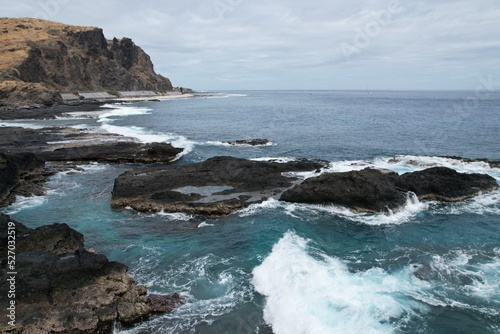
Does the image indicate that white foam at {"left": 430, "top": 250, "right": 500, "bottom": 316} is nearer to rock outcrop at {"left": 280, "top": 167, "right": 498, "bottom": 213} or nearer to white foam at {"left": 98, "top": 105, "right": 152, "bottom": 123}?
rock outcrop at {"left": 280, "top": 167, "right": 498, "bottom": 213}

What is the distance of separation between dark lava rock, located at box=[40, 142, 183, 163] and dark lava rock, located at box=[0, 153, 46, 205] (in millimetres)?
5168

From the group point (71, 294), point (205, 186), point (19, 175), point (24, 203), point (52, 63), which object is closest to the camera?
point (71, 294)

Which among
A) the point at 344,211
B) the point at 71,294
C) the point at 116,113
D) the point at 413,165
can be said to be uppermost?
the point at 116,113

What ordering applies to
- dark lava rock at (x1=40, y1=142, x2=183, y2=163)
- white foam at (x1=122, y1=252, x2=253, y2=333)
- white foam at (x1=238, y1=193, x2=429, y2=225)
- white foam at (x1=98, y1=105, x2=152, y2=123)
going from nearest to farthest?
white foam at (x1=122, y1=252, x2=253, y2=333) < white foam at (x1=238, y1=193, x2=429, y2=225) < dark lava rock at (x1=40, y1=142, x2=183, y2=163) < white foam at (x1=98, y1=105, x2=152, y2=123)

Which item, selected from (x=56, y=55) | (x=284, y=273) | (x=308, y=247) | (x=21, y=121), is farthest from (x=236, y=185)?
(x=56, y=55)

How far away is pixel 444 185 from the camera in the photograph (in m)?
28.9

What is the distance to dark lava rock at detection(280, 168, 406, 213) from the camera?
26.0 meters

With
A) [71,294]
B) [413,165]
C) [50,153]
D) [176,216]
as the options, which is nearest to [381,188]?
[176,216]

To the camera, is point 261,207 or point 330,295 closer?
point 330,295

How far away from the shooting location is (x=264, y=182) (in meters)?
30.8

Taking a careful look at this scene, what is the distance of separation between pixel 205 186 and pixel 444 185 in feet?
62.2

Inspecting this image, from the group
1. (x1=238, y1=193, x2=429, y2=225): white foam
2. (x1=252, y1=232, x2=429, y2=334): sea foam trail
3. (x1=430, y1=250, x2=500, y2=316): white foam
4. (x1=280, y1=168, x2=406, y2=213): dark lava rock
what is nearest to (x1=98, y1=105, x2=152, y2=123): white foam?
(x1=238, y1=193, x2=429, y2=225): white foam

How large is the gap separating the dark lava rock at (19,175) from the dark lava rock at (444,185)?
1178 inches

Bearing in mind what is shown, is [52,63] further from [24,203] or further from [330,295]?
[330,295]
